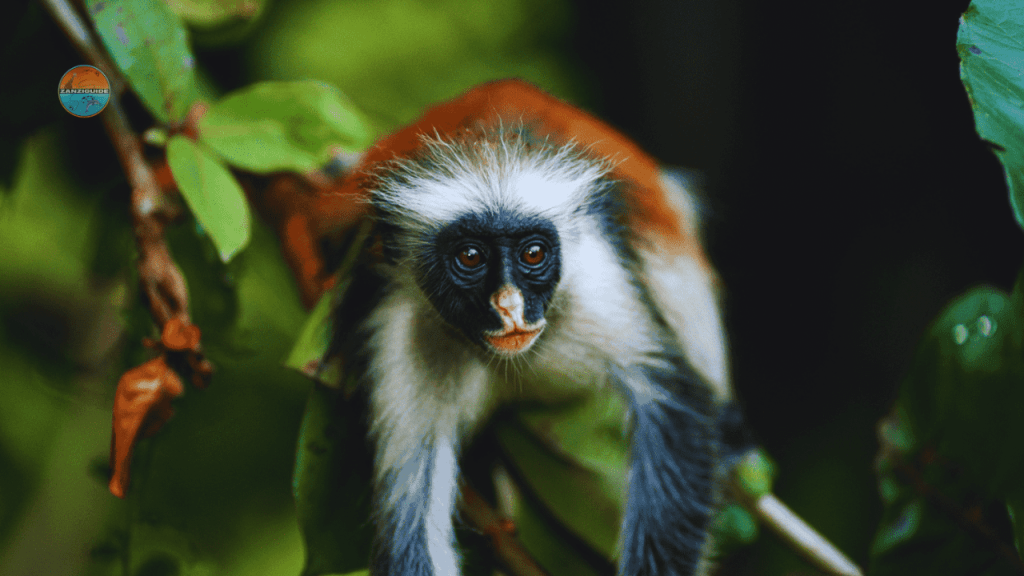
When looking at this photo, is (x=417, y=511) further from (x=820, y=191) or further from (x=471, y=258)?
(x=820, y=191)

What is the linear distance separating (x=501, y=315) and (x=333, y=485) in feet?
0.88

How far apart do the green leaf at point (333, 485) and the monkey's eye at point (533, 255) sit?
0.27 metres

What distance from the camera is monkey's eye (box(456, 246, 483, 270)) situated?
2.84 ft

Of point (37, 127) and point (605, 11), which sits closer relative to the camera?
point (37, 127)

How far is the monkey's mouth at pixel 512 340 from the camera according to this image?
0.82 metres

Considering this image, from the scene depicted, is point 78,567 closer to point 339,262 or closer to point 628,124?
point 339,262

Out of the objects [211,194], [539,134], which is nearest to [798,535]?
[539,134]

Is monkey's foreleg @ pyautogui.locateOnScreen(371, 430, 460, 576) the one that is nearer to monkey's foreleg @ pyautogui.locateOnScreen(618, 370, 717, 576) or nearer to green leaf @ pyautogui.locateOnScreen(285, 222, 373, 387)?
green leaf @ pyautogui.locateOnScreen(285, 222, 373, 387)

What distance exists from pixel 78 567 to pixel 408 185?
62 cm

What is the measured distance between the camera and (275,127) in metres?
0.85

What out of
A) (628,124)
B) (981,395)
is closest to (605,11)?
(628,124)

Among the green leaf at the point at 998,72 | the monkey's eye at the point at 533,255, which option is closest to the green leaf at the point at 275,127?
the monkey's eye at the point at 533,255

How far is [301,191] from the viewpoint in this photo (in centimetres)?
112

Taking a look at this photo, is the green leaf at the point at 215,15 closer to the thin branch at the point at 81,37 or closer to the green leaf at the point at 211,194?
the thin branch at the point at 81,37
